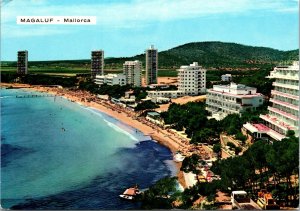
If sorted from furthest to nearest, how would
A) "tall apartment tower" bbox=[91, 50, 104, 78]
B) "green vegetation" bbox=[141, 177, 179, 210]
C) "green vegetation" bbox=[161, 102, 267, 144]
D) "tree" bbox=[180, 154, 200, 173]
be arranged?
"tall apartment tower" bbox=[91, 50, 104, 78] → "green vegetation" bbox=[161, 102, 267, 144] → "tree" bbox=[180, 154, 200, 173] → "green vegetation" bbox=[141, 177, 179, 210]

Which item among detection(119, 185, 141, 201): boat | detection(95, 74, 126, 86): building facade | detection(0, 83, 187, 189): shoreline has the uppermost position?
detection(95, 74, 126, 86): building facade

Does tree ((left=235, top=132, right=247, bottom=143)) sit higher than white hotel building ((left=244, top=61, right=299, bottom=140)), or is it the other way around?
white hotel building ((left=244, top=61, right=299, bottom=140))

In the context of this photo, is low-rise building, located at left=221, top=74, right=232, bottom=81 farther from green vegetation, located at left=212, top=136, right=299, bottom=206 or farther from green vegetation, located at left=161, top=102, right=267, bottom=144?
green vegetation, located at left=212, top=136, right=299, bottom=206

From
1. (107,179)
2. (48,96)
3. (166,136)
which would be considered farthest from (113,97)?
(107,179)

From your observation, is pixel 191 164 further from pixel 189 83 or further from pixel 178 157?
pixel 189 83

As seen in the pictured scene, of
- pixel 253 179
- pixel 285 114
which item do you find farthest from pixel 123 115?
pixel 253 179

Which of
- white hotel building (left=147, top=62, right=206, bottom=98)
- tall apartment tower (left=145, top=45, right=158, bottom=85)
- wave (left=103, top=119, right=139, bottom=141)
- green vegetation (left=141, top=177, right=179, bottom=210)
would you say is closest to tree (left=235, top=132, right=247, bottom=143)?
green vegetation (left=141, top=177, right=179, bottom=210)

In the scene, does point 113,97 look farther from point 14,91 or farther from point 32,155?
point 32,155
